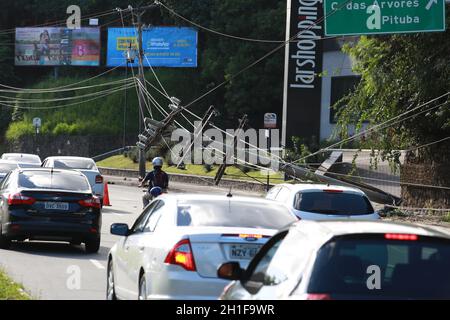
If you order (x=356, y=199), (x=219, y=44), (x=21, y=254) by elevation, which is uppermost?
(x=219, y=44)

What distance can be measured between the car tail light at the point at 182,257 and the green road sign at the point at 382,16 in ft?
56.1

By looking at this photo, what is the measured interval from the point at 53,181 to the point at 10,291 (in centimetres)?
714

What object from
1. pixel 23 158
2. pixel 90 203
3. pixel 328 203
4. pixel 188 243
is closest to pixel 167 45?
pixel 23 158

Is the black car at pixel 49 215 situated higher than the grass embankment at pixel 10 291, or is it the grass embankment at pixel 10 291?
the black car at pixel 49 215

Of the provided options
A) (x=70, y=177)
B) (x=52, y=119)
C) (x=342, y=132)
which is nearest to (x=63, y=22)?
(x=52, y=119)

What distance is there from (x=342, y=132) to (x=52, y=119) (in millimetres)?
49494

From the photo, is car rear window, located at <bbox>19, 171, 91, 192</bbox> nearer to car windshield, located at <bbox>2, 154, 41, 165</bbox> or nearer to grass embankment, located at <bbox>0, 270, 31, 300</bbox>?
grass embankment, located at <bbox>0, 270, 31, 300</bbox>

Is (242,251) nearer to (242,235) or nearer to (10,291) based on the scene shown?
(242,235)

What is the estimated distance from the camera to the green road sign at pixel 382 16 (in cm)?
2556

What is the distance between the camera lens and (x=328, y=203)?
17.0 m

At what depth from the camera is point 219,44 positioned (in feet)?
245

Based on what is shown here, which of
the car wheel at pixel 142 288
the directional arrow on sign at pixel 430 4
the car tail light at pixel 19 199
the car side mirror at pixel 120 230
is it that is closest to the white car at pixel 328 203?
the car tail light at pixel 19 199

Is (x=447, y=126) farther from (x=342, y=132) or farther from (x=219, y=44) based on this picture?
(x=219, y=44)

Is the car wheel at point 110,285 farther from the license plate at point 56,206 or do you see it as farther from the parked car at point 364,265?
the license plate at point 56,206
